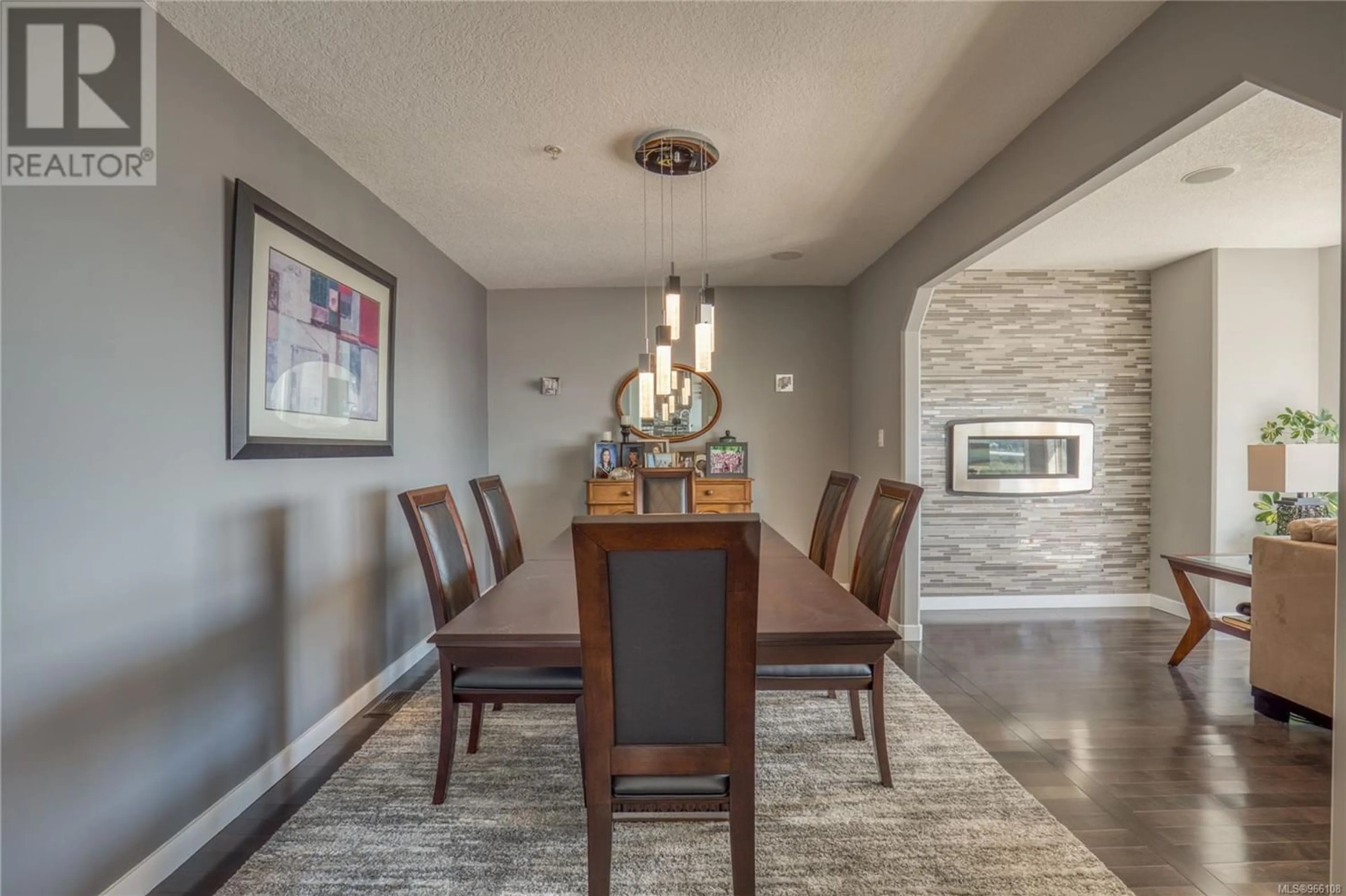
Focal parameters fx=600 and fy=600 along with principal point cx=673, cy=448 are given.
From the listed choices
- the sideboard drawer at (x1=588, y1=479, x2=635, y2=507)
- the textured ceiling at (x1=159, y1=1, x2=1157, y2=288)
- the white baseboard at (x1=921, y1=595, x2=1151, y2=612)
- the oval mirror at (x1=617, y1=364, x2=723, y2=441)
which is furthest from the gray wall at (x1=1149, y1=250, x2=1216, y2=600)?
the sideboard drawer at (x1=588, y1=479, x2=635, y2=507)

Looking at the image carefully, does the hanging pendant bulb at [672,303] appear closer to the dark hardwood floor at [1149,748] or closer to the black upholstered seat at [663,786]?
the black upholstered seat at [663,786]

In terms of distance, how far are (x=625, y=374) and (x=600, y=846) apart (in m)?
3.88

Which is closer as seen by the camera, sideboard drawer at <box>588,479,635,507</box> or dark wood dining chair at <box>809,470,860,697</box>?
dark wood dining chair at <box>809,470,860,697</box>

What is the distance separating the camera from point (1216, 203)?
323 centimetres

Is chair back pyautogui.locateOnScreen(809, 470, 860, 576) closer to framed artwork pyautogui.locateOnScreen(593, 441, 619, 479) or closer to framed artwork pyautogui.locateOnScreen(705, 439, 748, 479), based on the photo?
framed artwork pyautogui.locateOnScreen(705, 439, 748, 479)

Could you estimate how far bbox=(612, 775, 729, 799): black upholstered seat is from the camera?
4.54ft

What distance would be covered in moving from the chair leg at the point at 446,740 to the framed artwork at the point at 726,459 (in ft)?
9.86

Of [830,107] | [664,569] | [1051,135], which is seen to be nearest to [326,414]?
[664,569]

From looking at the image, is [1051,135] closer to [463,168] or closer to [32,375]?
[463,168]

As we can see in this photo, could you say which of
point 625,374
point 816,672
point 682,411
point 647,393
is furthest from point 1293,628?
point 625,374

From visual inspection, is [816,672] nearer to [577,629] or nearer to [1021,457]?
[577,629]

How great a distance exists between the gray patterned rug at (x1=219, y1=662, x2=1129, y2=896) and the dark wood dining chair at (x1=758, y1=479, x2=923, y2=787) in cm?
20

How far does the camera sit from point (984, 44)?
1.87m

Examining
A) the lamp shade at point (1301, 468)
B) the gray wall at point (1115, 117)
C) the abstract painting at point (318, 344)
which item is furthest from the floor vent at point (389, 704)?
the lamp shade at point (1301, 468)
